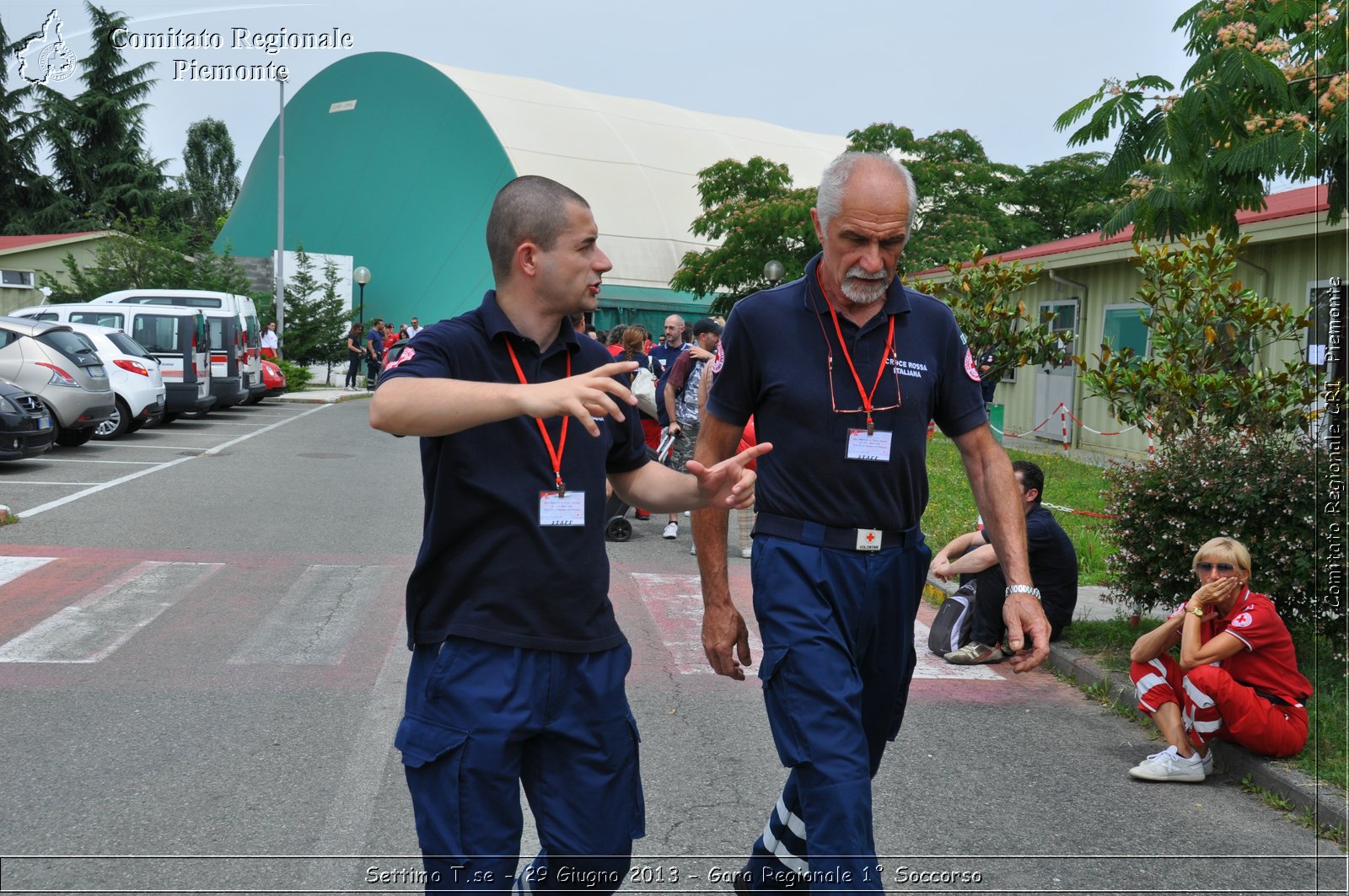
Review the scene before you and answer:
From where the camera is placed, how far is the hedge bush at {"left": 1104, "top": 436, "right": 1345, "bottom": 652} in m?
6.76

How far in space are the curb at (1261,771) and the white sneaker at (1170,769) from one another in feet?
0.77

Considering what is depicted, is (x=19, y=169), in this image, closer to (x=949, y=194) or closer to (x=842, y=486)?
(x=949, y=194)

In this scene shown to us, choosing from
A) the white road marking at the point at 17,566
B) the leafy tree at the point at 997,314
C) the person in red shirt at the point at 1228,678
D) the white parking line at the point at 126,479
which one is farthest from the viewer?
the leafy tree at the point at 997,314

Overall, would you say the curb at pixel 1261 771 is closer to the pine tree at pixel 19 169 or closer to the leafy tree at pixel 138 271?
the leafy tree at pixel 138 271

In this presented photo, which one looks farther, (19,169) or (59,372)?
(19,169)

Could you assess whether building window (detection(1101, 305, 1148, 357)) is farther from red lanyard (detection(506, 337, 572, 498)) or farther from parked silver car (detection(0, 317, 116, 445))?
red lanyard (detection(506, 337, 572, 498))

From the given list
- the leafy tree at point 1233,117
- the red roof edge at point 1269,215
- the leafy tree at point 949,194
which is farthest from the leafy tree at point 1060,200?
the leafy tree at point 1233,117

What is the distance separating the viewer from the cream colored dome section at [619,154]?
57.6 m

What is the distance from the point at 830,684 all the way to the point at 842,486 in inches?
21.1

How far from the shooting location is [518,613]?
9.14 feet

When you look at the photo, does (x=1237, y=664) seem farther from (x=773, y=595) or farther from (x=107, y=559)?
(x=107, y=559)

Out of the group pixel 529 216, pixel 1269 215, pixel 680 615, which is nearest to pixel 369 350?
pixel 1269 215

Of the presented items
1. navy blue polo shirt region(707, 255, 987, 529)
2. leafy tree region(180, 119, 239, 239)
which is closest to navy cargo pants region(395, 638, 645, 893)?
navy blue polo shirt region(707, 255, 987, 529)

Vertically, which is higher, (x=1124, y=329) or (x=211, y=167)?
(x=211, y=167)
